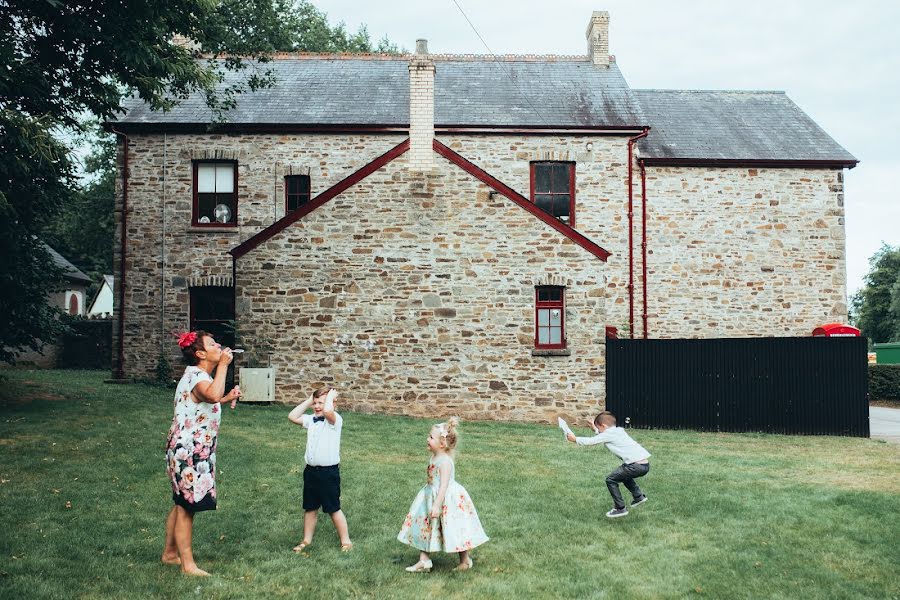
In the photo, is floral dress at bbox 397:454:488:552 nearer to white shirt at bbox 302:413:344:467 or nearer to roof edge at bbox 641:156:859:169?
white shirt at bbox 302:413:344:467

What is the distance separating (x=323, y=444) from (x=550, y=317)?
9958 millimetres

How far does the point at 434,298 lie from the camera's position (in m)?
16.0

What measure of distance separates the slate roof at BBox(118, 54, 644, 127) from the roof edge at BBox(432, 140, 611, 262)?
4508mm

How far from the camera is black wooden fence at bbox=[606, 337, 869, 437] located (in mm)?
16141

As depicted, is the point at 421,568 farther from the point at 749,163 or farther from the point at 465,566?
the point at 749,163

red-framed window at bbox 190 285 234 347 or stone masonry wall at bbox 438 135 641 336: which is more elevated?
stone masonry wall at bbox 438 135 641 336

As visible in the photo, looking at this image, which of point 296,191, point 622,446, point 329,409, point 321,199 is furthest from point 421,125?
point 329,409

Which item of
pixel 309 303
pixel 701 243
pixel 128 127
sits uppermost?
pixel 128 127

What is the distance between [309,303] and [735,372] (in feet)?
29.9

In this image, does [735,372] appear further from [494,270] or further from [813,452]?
[494,270]

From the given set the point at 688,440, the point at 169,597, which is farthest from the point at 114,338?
the point at 169,597

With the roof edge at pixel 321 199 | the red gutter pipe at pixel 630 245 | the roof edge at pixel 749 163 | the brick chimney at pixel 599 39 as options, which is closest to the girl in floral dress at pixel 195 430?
the roof edge at pixel 321 199

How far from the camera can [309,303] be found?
16047 millimetres

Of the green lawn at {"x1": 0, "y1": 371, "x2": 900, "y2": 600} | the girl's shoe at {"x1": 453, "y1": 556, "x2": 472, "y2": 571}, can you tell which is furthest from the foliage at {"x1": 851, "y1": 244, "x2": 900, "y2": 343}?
the girl's shoe at {"x1": 453, "y1": 556, "x2": 472, "y2": 571}
